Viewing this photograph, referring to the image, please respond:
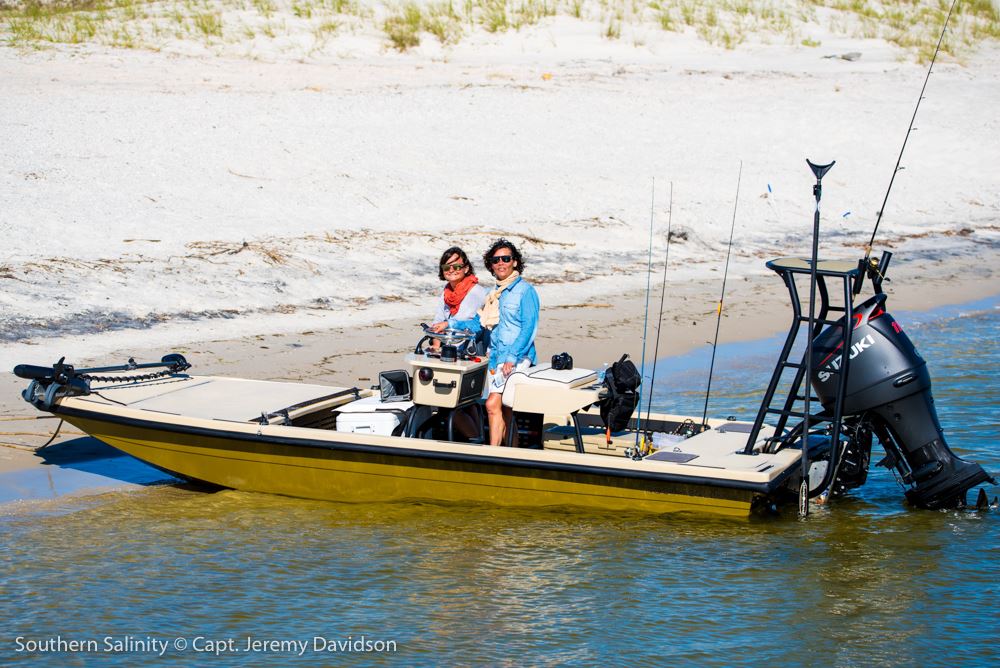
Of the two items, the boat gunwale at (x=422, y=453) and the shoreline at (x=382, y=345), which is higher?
the boat gunwale at (x=422, y=453)

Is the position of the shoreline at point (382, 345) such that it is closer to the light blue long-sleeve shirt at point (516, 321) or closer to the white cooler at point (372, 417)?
the white cooler at point (372, 417)

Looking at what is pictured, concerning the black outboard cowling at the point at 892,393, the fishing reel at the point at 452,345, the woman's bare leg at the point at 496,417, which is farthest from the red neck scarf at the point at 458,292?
the black outboard cowling at the point at 892,393

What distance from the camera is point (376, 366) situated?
9703 mm

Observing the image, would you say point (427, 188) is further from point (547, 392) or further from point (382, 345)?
point (547, 392)

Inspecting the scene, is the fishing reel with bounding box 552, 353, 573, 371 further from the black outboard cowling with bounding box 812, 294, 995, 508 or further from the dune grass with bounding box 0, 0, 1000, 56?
the dune grass with bounding box 0, 0, 1000, 56

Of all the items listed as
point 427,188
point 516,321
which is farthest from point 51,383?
point 427,188

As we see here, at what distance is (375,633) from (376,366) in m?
4.40

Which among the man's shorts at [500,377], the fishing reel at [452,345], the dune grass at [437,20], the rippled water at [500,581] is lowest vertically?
the rippled water at [500,581]

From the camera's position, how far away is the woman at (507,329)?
6637 mm

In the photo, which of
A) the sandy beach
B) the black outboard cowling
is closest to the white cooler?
the sandy beach

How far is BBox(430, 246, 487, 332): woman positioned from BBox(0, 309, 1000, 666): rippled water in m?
1.08

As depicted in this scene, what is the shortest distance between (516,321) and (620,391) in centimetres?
70

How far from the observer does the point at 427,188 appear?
1428cm

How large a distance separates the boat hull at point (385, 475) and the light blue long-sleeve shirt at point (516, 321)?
25.3 inches
